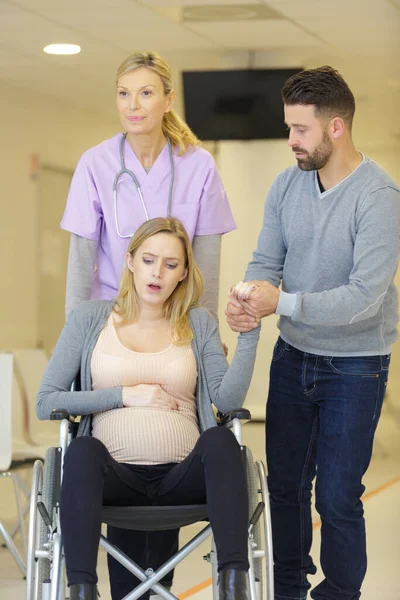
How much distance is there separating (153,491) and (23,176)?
3.93 metres

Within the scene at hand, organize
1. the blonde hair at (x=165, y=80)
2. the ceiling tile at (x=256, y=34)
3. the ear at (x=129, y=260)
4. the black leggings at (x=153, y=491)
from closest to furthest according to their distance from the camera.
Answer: the black leggings at (x=153, y=491)
the ear at (x=129, y=260)
the blonde hair at (x=165, y=80)
the ceiling tile at (x=256, y=34)

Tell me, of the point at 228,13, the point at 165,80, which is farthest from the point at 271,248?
the point at 228,13

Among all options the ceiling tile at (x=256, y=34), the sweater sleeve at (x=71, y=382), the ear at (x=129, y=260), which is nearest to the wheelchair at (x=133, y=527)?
the sweater sleeve at (x=71, y=382)

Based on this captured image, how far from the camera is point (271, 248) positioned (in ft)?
8.11

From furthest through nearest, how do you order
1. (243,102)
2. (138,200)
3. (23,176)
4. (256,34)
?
1. (23,176)
2. (243,102)
3. (256,34)
4. (138,200)

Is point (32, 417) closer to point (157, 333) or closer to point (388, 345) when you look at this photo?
point (157, 333)

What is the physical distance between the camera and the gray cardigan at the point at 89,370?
7.52ft

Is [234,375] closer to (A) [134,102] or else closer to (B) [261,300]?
(B) [261,300]

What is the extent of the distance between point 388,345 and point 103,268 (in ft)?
2.56

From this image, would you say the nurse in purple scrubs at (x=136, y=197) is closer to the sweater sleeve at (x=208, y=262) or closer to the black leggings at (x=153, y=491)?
the sweater sleeve at (x=208, y=262)

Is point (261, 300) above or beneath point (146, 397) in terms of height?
above

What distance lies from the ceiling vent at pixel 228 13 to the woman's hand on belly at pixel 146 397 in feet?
10.4

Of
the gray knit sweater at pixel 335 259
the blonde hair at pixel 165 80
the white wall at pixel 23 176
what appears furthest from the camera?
the white wall at pixel 23 176

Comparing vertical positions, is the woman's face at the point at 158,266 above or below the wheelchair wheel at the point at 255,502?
above
